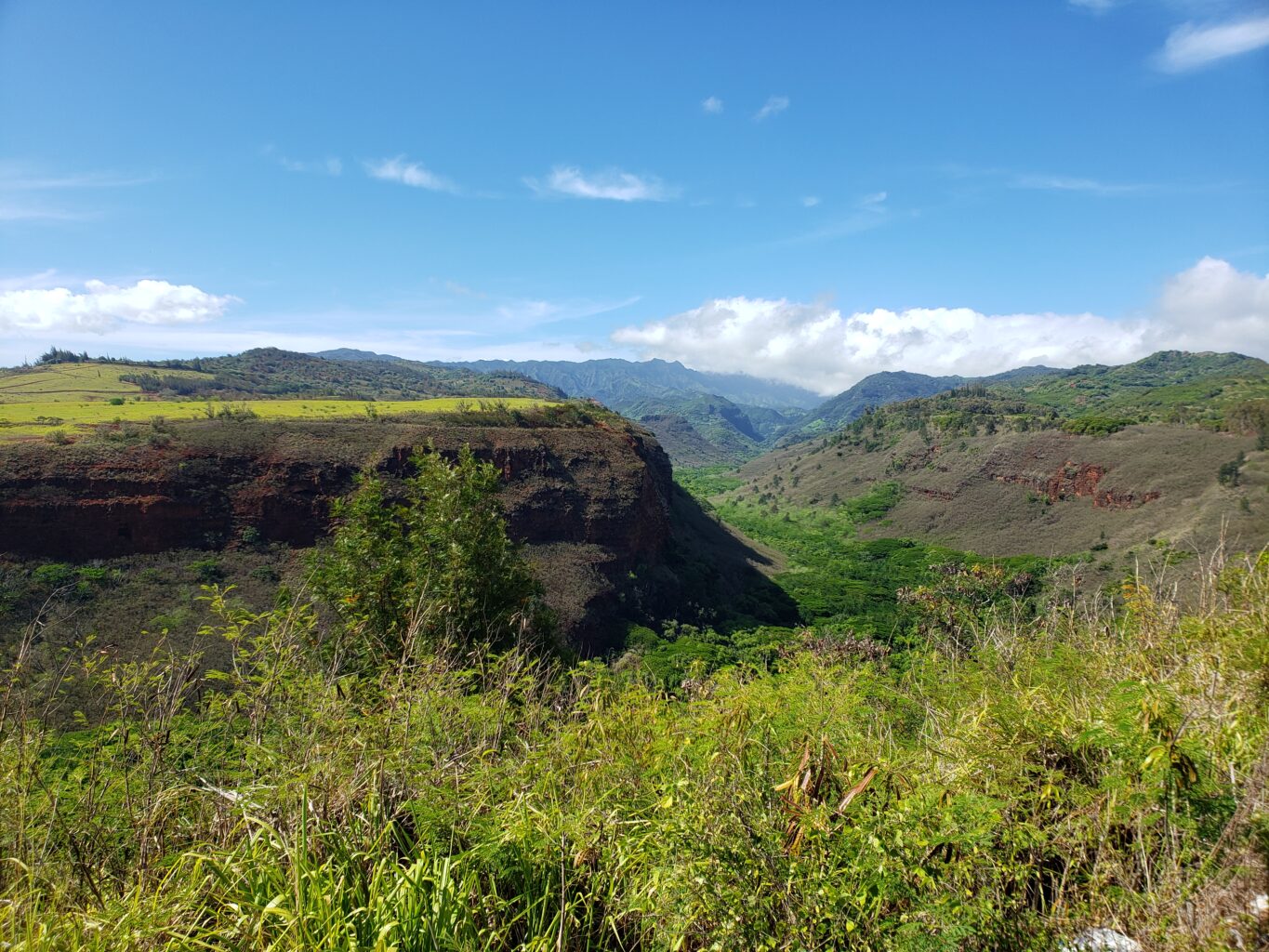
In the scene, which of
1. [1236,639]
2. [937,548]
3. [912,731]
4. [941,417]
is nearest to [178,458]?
[912,731]

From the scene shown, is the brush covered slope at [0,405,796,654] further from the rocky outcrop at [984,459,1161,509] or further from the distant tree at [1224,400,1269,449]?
the distant tree at [1224,400,1269,449]

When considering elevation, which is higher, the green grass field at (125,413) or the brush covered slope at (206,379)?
the brush covered slope at (206,379)

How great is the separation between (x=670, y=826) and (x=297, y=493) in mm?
33853

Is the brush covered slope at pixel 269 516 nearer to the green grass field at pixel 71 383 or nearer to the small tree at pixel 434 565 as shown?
the small tree at pixel 434 565

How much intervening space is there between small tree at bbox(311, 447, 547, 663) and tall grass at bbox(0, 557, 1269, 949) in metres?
6.12

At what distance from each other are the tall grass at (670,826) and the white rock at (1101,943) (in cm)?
6

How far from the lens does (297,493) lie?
103ft

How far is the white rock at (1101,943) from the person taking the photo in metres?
2.31

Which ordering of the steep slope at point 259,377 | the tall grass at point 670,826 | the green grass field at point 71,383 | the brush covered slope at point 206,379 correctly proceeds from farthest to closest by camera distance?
the steep slope at point 259,377, the brush covered slope at point 206,379, the green grass field at point 71,383, the tall grass at point 670,826

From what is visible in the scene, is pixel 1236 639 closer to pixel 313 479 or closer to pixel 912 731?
pixel 912 731

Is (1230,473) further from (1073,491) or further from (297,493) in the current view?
(297,493)

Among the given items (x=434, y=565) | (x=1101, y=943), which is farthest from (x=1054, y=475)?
(x=1101, y=943)

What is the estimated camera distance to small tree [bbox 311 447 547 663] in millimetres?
10398

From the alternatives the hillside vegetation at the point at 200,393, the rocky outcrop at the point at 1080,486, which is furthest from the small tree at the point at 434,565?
the rocky outcrop at the point at 1080,486
